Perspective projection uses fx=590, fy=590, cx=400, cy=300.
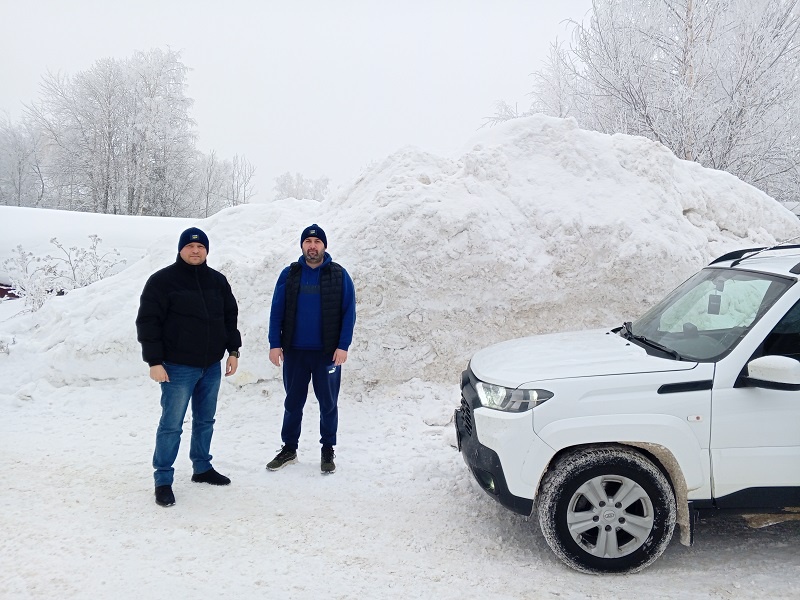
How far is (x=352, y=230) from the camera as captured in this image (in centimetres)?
689

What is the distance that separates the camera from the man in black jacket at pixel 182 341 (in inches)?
163

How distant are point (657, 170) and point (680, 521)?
214 inches

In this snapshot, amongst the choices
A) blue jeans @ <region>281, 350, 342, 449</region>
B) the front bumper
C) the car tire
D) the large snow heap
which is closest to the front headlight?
the front bumper

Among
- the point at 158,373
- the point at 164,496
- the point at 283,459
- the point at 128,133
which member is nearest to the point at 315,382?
the point at 283,459

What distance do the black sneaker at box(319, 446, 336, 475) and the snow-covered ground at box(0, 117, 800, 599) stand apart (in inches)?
3.8

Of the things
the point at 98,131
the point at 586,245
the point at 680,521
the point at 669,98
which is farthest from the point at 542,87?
the point at 98,131

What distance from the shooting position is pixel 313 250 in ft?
15.5

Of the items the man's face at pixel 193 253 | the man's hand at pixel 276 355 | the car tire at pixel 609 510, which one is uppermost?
the man's face at pixel 193 253

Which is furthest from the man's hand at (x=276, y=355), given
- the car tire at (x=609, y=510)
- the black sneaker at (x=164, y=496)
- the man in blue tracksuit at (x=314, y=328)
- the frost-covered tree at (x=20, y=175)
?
the frost-covered tree at (x=20, y=175)

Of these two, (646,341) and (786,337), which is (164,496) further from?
(786,337)

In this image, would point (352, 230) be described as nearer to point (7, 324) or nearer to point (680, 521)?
point (680, 521)

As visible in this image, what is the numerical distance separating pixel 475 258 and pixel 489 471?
3662 millimetres

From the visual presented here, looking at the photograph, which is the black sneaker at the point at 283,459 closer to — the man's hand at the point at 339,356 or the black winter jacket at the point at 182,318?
the man's hand at the point at 339,356

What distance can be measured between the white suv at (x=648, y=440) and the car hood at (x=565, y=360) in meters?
0.02
